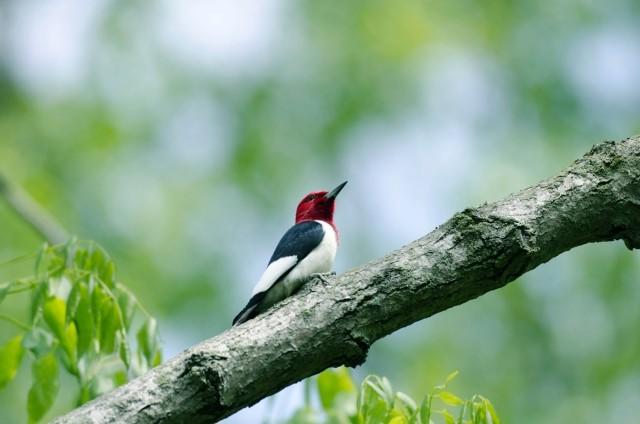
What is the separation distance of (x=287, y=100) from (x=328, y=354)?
450 inches

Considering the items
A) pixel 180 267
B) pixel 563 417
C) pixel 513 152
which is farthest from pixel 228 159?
pixel 563 417

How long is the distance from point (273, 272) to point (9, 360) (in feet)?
5.38

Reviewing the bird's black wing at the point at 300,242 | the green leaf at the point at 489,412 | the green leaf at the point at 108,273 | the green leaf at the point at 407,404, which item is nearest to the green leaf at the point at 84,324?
the green leaf at the point at 108,273

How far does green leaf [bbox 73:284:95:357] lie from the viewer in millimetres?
3291

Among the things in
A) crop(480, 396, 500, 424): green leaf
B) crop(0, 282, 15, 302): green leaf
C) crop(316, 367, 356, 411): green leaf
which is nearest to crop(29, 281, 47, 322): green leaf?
crop(0, 282, 15, 302): green leaf

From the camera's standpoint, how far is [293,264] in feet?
16.0

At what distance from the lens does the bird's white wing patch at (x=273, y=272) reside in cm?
456

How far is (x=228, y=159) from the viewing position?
540 inches

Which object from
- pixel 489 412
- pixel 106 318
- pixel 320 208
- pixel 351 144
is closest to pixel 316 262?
pixel 320 208

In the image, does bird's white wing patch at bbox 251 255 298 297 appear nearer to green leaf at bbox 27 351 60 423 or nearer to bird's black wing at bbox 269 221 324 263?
bird's black wing at bbox 269 221 324 263

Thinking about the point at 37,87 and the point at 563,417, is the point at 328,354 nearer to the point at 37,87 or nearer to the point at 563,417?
the point at 563,417

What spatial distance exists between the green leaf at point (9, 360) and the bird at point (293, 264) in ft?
3.50

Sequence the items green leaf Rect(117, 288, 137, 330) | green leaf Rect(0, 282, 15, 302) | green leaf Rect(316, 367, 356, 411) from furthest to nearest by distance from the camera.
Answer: green leaf Rect(316, 367, 356, 411) → green leaf Rect(117, 288, 137, 330) → green leaf Rect(0, 282, 15, 302)

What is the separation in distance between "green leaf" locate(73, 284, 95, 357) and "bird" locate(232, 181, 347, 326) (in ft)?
3.35
